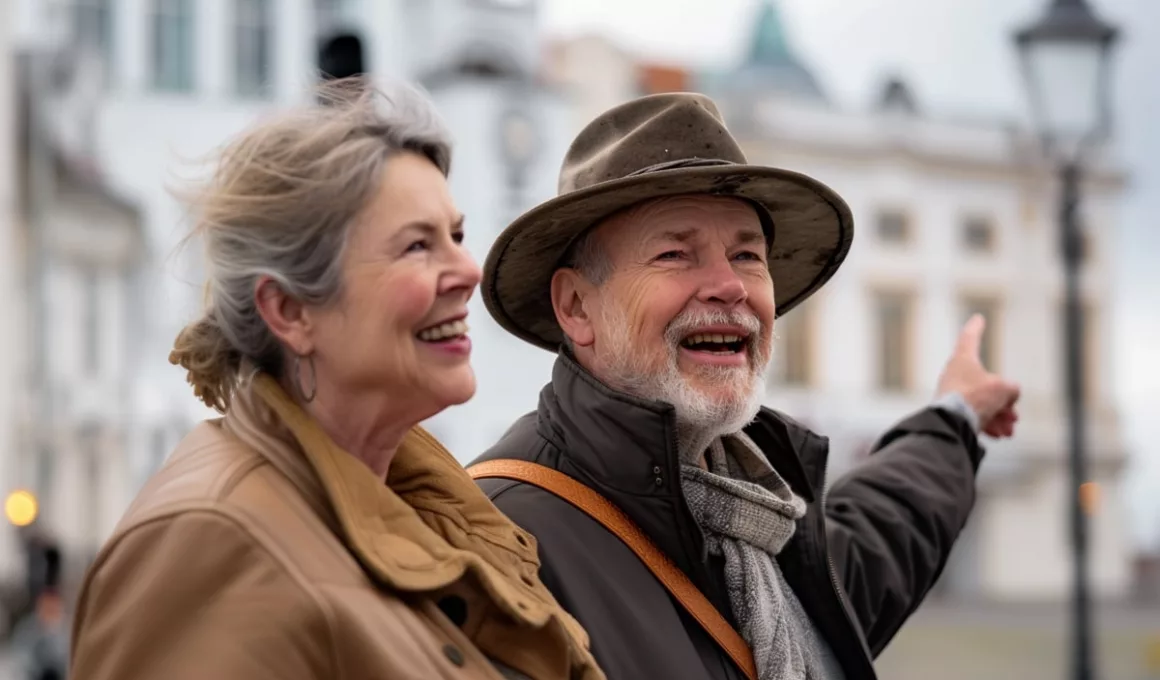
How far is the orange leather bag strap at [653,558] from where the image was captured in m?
3.26

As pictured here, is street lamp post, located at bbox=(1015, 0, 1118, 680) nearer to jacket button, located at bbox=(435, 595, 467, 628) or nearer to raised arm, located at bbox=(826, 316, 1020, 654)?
raised arm, located at bbox=(826, 316, 1020, 654)

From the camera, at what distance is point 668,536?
10.7 ft

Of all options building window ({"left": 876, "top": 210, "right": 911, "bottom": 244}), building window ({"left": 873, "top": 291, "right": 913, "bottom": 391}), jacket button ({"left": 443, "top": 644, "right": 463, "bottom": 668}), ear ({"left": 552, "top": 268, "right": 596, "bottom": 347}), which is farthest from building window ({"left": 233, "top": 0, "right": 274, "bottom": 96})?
jacket button ({"left": 443, "top": 644, "right": 463, "bottom": 668})

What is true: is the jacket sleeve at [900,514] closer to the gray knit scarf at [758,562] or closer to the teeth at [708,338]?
the gray knit scarf at [758,562]

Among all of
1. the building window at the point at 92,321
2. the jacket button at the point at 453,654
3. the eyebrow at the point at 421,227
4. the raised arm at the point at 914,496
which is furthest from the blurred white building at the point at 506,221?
the jacket button at the point at 453,654

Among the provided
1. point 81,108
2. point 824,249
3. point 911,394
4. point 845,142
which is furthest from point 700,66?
point 824,249

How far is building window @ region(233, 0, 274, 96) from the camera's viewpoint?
3703 centimetres

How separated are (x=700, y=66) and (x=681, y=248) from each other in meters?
42.7

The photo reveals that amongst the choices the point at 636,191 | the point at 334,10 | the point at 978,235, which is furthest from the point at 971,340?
the point at 978,235

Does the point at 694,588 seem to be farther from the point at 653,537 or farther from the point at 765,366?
the point at 765,366

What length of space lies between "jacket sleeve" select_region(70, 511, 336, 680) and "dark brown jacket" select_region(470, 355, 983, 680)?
34.3 inches

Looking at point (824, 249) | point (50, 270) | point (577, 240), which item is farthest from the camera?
point (50, 270)

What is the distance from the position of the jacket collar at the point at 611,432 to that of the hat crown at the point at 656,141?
1.14 feet

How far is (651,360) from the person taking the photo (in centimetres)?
338
